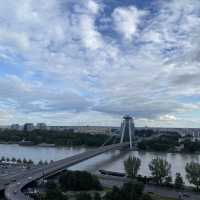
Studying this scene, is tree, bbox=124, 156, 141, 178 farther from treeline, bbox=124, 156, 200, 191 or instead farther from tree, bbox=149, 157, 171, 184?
tree, bbox=149, 157, 171, 184

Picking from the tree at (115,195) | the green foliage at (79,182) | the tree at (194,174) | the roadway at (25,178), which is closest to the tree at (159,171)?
the tree at (194,174)

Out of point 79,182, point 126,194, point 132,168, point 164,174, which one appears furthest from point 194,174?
point 79,182

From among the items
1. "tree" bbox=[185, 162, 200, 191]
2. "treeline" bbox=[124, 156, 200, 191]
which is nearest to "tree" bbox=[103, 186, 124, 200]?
"treeline" bbox=[124, 156, 200, 191]

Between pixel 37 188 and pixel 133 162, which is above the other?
pixel 133 162

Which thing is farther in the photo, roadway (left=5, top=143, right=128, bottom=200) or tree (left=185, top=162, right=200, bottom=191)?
tree (left=185, top=162, right=200, bottom=191)

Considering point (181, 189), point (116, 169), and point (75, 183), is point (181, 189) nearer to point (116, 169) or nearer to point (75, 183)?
point (75, 183)

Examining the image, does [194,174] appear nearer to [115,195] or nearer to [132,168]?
[132,168]

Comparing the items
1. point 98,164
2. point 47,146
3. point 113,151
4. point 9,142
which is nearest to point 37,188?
point 98,164

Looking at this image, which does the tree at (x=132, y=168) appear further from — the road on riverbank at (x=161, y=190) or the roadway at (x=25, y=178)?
the roadway at (x=25, y=178)
